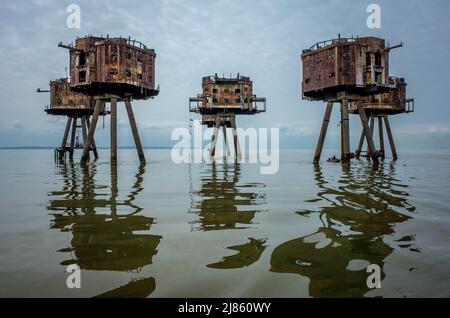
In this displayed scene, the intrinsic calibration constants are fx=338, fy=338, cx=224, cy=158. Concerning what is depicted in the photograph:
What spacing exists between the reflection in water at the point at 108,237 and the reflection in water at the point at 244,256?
2.82 feet

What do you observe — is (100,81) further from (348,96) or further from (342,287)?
(342,287)

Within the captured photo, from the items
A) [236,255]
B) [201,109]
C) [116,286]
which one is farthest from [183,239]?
[201,109]

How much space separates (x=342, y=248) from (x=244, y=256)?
1.33 m

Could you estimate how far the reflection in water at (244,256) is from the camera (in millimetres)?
3854

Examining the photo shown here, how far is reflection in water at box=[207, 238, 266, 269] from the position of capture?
12.6 ft

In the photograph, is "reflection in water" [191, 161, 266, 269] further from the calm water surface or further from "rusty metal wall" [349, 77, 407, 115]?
"rusty metal wall" [349, 77, 407, 115]

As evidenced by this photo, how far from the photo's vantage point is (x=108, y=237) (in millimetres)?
5059

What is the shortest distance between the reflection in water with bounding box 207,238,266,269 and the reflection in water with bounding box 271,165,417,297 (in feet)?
0.76

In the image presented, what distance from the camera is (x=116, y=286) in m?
3.24

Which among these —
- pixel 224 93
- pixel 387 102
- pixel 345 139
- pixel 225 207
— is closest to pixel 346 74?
pixel 345 139

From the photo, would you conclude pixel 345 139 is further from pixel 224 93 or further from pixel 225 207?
pixel 225 207

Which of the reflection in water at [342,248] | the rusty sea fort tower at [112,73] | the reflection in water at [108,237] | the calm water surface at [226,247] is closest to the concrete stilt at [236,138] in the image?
the rusty sea fort tower at [112,73]

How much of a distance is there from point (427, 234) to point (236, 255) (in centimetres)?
311

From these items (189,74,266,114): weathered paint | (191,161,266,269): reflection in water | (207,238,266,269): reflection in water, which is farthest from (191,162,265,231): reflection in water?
(189,74,266,114): weathered paint
